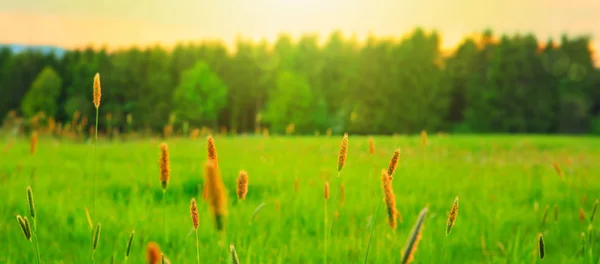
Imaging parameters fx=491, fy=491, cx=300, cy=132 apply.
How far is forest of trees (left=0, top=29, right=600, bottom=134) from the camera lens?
59.9 m

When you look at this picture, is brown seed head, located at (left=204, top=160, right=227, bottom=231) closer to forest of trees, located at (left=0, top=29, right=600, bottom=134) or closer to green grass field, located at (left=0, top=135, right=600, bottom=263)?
green grass field, located at (left=0, top=135, right=600, bottom=263)

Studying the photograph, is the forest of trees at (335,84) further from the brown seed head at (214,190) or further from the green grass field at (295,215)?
the brown seed head at (214,190)

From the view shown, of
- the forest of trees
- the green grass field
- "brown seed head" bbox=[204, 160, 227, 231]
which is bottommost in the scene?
the green grass field

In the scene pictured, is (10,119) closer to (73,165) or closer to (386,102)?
(73,165)

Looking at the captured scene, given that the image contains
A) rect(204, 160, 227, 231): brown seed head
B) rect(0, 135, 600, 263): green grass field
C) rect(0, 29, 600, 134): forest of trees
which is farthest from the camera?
rect(0, 29, 600, 134): forest of trees

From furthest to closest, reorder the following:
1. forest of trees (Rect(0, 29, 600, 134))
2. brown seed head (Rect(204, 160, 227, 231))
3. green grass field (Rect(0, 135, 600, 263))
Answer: forest of trees (Rect(0, 29, 600, 134)), green grass field (Rect(0, 135, 600, 263)), brown seed head (Rect(204, 160, 227, 231))

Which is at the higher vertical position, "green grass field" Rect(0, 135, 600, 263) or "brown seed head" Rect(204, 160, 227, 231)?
"brown seed head" Rect(204, 160, 227, 231)

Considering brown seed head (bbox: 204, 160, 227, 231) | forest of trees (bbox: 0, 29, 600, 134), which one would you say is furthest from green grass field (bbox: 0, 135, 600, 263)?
forest of trees (bbox: 0, 29, 600, 134)

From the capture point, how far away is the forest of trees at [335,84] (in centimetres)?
5994

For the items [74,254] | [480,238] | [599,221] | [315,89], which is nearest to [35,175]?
[74,254]

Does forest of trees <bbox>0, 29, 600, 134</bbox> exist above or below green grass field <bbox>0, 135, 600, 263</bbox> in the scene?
above

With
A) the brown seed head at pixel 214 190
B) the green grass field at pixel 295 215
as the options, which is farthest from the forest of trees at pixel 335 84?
the brown seed head at pixel 214 190

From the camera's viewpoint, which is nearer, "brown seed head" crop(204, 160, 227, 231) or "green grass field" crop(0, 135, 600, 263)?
"brown seed head" crop(204, 160, 227, 231)

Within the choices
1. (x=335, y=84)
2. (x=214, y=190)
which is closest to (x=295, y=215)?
(x=214, y=190)
